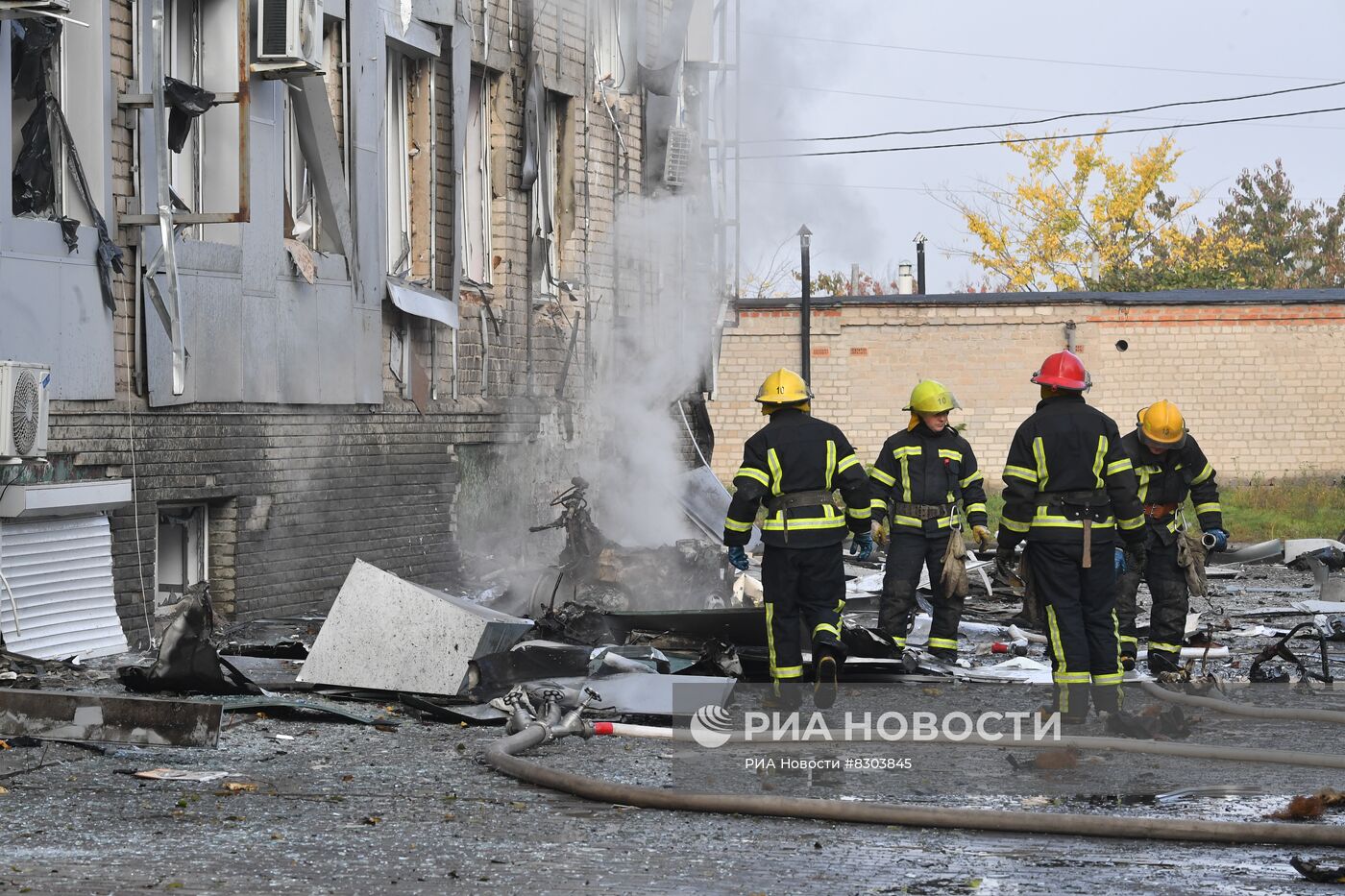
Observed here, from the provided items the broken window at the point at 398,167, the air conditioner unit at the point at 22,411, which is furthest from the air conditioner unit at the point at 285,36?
the air conditioner unit at the point at 22,411

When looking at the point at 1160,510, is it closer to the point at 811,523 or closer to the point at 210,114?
the point at 811,523

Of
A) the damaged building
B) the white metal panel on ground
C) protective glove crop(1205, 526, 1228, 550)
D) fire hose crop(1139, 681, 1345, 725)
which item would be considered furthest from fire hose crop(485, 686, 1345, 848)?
the damaged building

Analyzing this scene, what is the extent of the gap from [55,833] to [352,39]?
800 centimetres

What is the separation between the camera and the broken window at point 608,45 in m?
15.9

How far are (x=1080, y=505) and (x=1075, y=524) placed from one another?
10 cm

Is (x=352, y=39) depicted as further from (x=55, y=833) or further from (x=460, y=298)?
(x=55, y=833)

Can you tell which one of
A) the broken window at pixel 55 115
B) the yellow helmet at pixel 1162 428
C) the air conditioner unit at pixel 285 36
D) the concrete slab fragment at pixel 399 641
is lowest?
the concrete slab fragment at pixel 399 641

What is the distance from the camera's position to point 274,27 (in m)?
10.5

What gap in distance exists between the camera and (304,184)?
11922 millimetres

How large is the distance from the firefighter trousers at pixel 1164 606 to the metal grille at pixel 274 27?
19.8 ft

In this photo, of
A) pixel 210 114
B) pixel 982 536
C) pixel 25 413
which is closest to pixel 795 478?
pixel 982 536

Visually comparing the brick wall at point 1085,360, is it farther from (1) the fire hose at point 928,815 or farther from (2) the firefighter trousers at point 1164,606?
(1) the fire hose at point 928,815

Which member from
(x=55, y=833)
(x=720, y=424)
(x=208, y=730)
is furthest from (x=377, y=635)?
(x=720, y=424)

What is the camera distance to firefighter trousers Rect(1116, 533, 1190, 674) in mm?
9453
